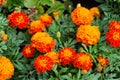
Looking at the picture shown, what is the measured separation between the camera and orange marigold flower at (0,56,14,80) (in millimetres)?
2301

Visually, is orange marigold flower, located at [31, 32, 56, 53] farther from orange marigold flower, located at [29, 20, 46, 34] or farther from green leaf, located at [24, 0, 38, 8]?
green leaf, located at [24, 0, 38, 8]

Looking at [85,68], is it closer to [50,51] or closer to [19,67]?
[50,51]

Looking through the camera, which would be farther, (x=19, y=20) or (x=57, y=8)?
(x=57, y=8)

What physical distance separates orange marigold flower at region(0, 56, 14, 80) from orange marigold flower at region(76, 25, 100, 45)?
0.51 meters

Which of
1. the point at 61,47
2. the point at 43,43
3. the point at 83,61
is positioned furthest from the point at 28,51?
the point at 83,61

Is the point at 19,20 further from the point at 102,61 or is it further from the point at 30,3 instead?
the point at 102,61

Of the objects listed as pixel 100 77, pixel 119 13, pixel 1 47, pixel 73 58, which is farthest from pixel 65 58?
pixel 119 13

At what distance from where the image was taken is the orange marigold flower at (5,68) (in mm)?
2301

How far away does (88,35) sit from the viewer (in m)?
2.46

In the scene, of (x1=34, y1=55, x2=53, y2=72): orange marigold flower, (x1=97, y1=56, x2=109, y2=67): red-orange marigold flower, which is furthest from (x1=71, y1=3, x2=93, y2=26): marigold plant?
(x1=34, y1=55, x2=53, y2=72): orange marigold flower

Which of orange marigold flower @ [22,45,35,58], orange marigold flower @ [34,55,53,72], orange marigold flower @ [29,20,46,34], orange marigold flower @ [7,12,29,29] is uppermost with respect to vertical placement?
orange marigold flower @ [7,12,29,29]

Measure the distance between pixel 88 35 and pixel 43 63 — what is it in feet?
1.28

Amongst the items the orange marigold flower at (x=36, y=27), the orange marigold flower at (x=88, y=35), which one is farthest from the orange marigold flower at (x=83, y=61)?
the orange marigold flower at (x=36, y=27)

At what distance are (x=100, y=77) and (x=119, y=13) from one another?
0.78 metres
